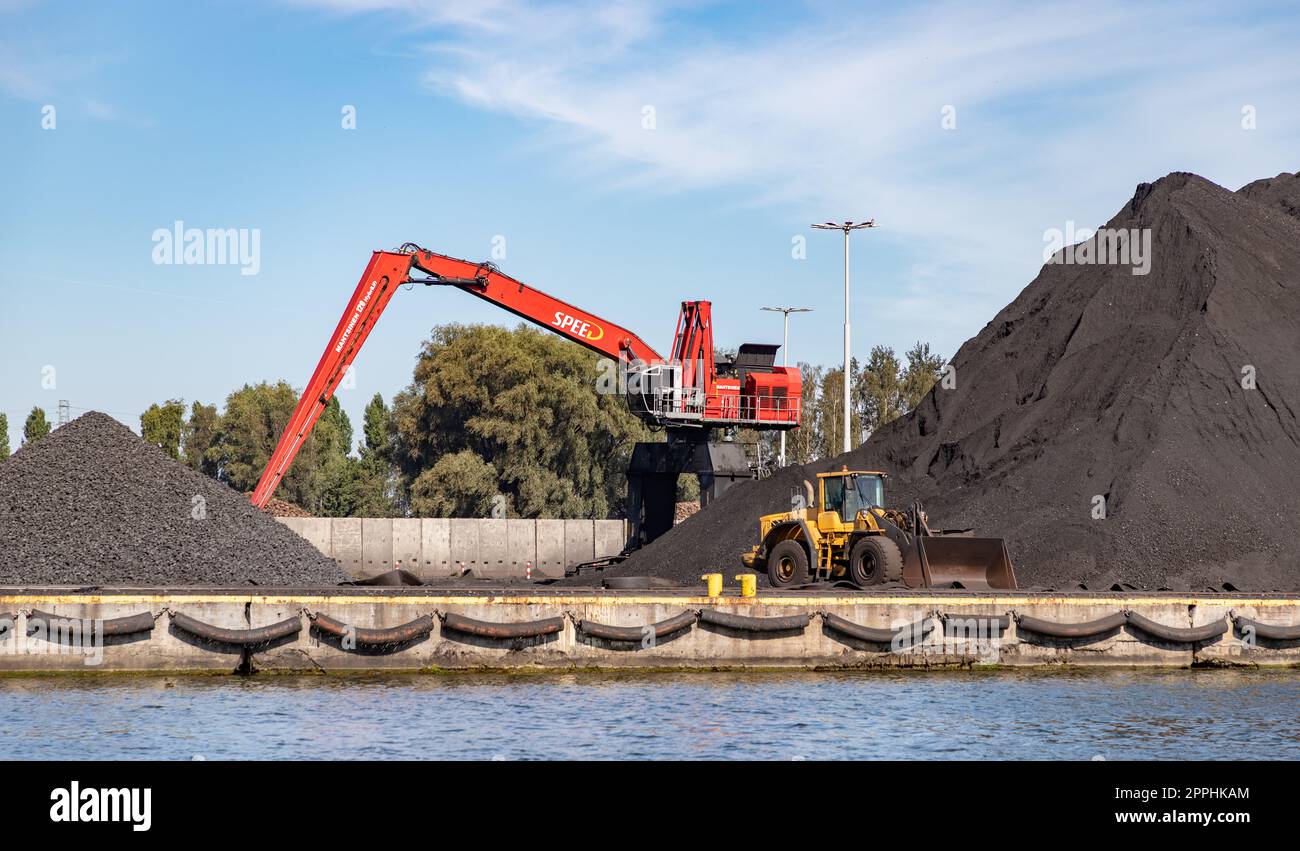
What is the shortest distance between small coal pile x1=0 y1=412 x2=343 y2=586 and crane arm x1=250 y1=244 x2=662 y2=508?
346 inches

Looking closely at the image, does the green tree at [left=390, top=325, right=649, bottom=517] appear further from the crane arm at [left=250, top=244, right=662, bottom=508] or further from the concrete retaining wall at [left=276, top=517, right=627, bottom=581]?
the crane arm at [left=250, top=244, right=662, bottom=508]

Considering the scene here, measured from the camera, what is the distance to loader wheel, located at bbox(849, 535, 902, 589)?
26.6 m

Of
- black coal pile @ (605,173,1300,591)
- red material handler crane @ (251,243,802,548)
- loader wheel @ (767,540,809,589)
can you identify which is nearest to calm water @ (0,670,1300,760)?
loader wheel @ (767,540,809,589)

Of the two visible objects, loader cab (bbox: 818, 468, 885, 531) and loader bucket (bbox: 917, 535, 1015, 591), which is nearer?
loader bucket (bbox: 917, 535, 1015, 591)

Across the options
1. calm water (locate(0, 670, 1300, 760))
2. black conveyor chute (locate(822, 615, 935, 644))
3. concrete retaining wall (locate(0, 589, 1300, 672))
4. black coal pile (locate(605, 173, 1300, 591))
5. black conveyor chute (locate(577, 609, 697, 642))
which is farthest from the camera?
black coal pile (locate(605, 173, 1300, 591))

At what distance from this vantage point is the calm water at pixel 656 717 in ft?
52.1

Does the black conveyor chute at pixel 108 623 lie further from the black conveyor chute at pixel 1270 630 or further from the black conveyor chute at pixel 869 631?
the black conveyor chute at pixel 1270 630

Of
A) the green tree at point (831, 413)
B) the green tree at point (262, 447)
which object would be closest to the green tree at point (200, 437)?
the green tree at point (262, 447)

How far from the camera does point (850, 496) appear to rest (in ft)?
92.9

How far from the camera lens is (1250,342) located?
37.4m

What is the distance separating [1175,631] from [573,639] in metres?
10.5

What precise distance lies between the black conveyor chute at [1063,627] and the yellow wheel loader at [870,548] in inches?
103
